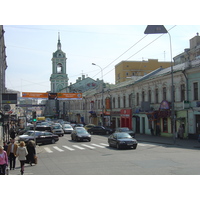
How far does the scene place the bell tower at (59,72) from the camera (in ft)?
315

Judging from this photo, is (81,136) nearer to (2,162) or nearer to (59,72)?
(2,162)

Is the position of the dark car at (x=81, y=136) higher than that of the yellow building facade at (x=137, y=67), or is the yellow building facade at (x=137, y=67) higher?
the yellow building facade at (x=137, y=67)

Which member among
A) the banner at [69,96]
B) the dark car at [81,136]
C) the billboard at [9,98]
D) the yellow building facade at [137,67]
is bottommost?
the dark car at [81,136]

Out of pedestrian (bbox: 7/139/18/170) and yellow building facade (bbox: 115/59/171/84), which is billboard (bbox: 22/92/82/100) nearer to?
pedestrian (bbox: 7/139/18/170)

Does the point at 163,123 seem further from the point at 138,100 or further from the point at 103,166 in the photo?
the point at 103,166

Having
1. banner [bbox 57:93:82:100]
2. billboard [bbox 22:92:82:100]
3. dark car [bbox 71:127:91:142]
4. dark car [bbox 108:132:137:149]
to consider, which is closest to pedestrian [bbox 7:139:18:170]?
dark car [bbox 108:132:137:149]

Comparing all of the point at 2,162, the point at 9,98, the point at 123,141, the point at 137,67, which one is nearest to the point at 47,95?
the point at 9,98

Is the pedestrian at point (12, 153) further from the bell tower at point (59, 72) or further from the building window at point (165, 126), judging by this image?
the bell tower at point (59, 72)

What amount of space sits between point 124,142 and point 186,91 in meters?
12.2

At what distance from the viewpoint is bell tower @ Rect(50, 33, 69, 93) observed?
95.9 m

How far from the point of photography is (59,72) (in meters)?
98.9

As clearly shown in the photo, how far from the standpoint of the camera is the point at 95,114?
63656 millimetres

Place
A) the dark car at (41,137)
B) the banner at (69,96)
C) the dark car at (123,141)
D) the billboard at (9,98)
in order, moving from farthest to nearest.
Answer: the banner at (69,96) < the billboard at (9,98) < the dark car at (41,137) < the dark car at (123,141)

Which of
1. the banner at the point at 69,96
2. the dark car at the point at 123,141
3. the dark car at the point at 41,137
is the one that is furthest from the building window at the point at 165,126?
the banner at the point at 69,96
